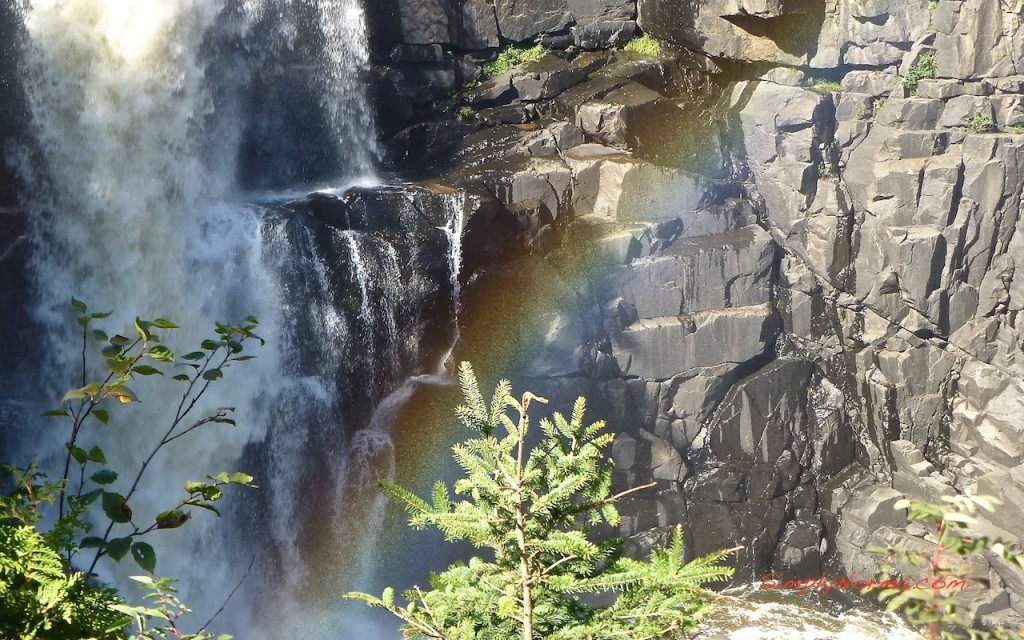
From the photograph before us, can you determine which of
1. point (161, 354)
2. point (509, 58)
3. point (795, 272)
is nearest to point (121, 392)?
point (161, 354)

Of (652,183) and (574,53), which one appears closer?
(652,183)

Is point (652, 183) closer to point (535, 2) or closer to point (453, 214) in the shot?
point (453, 214)

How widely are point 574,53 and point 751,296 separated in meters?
4.92

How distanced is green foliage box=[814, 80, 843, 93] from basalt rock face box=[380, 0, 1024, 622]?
0.04 m

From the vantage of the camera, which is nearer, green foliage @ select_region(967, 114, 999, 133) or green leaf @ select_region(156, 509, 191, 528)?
green leaf @ select_region(156, 509, 191, 528)

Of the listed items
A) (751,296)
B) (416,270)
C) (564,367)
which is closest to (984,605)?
(751,296)

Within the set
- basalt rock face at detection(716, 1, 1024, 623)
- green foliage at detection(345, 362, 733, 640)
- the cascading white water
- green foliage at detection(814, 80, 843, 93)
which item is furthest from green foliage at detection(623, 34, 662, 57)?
green foliage at detection(345, 362, 733, 640)

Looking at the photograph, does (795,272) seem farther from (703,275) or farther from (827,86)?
(827,86)

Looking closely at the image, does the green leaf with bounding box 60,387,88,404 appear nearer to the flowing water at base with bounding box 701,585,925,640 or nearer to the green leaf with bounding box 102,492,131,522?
the green leaf with bounding box 102,492,131,522

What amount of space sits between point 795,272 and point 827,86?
2634 millimetres

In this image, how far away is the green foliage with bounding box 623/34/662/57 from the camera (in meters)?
13.9

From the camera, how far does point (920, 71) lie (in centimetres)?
1199

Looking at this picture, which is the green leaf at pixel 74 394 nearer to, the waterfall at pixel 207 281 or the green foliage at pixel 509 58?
the waterfall at pixel 207 281

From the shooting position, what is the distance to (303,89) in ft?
43.8
